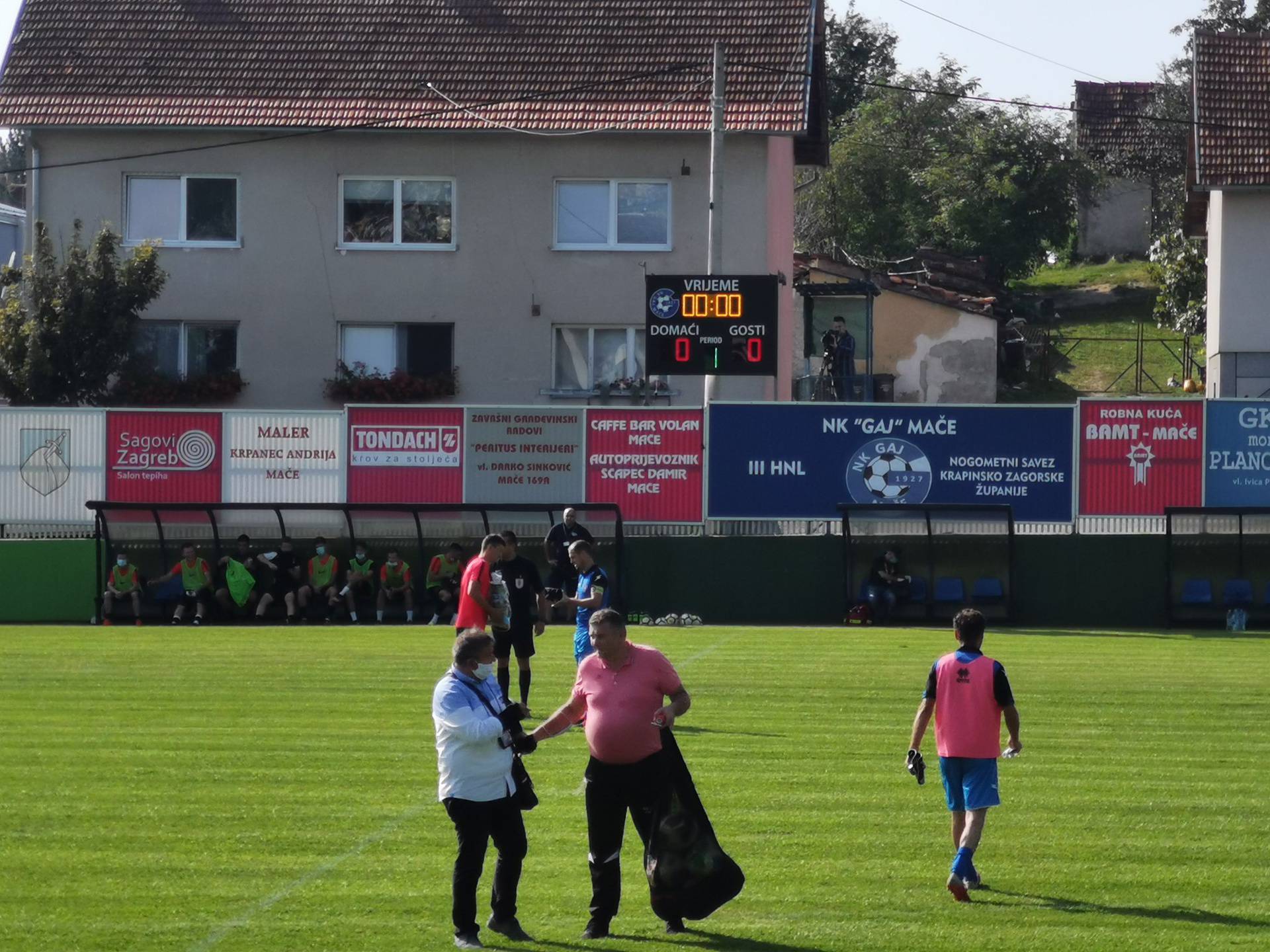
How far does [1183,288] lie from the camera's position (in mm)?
51969

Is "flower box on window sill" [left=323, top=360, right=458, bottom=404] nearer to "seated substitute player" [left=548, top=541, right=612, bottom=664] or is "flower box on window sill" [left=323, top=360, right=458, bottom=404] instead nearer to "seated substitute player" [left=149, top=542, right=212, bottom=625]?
"seated substitute player" [left=149, top=542, right=212, bottom=625]

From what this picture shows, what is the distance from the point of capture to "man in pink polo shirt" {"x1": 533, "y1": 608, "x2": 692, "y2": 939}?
9.15 meters

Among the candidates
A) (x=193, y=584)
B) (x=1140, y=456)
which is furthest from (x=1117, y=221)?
(x=193, y=584)

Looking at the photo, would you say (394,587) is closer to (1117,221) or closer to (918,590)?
(918,590)

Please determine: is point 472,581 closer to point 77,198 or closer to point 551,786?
point 551,786

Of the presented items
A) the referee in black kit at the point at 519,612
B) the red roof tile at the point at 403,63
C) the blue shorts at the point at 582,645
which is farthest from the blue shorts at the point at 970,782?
the red roof tile at the point at 403,63

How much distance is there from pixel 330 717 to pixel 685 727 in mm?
3553

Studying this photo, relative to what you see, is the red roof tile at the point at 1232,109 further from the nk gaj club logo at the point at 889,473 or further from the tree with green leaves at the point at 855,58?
the tree with green leaves at the point at 855,58

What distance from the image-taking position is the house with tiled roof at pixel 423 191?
119 feet

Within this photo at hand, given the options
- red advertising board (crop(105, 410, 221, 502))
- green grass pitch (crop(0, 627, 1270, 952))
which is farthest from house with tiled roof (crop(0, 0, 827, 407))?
green grass pitch (crop(0, 627, 1270, 952))

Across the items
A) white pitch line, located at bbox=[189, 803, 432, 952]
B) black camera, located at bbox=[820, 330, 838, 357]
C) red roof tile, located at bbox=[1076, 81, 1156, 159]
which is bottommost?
white pitch line, located at bbox=[189, 803, 432, 952]

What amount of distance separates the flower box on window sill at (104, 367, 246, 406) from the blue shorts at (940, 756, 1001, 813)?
28.2 m

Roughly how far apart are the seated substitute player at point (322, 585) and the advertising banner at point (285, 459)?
4.32ft

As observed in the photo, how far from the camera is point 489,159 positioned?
121ft
